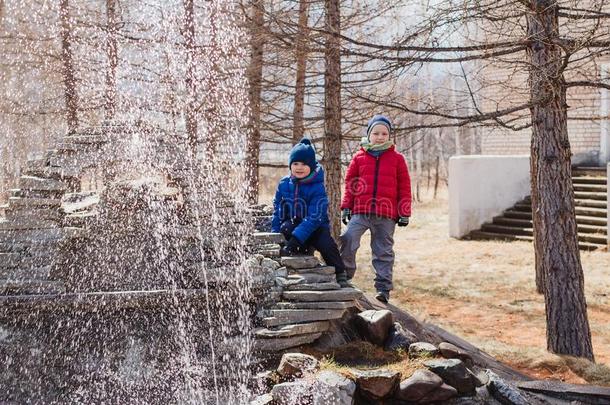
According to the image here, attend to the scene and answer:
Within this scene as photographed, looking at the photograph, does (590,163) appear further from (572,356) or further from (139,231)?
(139,231)

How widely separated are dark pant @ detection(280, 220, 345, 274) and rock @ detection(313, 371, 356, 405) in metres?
1.14

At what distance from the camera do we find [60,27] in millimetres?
10156

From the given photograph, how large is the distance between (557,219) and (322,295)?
265 centimetres

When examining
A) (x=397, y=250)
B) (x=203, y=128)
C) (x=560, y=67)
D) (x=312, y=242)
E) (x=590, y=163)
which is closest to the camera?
(x=312, y=242)

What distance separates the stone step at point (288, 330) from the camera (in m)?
4.19

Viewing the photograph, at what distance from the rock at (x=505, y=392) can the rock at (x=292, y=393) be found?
120 centimetres

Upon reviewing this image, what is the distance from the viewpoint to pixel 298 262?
4.68 metres

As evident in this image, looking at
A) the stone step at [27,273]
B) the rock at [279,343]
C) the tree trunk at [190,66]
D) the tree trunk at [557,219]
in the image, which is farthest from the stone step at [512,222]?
the stone step at [27,273]

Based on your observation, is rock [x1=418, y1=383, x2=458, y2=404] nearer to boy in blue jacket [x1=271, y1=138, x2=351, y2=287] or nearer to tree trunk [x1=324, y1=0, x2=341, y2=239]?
boy in blue jacket [x1=271, y1=138, x2=351, y2=287]

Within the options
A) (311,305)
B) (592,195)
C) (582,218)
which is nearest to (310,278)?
(311,305)

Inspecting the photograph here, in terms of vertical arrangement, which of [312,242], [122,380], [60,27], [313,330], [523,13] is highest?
[60,27]

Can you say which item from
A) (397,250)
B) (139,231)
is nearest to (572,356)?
(139,231)

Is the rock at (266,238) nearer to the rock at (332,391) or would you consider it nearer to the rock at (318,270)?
the rock at (318,270)

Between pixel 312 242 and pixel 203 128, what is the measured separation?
5.13 m
